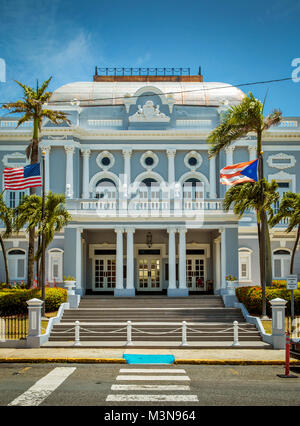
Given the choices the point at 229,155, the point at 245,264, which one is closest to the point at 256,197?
the point at 245,264

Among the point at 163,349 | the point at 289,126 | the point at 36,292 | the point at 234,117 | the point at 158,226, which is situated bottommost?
the point at 163,349

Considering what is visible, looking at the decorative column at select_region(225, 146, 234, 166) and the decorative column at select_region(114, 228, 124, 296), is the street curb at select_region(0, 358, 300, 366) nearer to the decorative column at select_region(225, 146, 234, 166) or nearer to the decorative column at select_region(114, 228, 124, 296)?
the decorative column at select_region(114, 228, 124, 296)

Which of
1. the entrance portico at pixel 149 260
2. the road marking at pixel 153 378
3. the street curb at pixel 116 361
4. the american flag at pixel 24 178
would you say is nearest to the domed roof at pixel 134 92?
the entrance portico at pixel 149 260

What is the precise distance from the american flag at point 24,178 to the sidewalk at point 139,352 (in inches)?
373

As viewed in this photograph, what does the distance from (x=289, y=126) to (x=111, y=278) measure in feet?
55.2

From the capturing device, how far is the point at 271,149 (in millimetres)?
36500

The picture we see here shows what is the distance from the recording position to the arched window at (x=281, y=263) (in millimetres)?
34969

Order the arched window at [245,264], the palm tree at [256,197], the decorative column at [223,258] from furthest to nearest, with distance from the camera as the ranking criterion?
the arched window at [245,264]
the decorative column at [223,258]
the palm tree at [256,197]

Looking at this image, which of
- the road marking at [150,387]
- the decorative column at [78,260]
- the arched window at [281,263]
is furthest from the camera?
the arched window at [281,263]

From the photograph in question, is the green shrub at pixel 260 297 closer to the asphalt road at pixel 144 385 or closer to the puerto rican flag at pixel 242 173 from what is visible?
the puerto rican flag at pixel 242 173

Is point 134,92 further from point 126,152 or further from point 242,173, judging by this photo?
point 242,173

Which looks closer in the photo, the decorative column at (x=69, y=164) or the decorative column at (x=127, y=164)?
the decorative column at (x=69, y=164)
